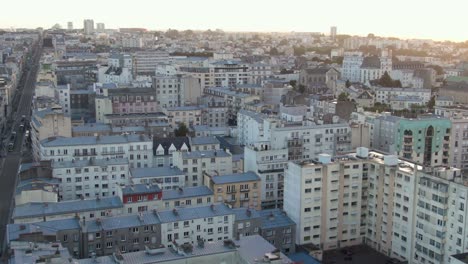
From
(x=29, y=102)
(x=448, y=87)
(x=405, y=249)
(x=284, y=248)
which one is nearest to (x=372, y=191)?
(x=405, y=249)

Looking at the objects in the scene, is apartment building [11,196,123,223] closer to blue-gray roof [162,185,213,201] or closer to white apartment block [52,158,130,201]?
blue-gray roof [162,185,213,201]

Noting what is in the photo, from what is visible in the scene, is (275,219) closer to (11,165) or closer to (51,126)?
(51,126)

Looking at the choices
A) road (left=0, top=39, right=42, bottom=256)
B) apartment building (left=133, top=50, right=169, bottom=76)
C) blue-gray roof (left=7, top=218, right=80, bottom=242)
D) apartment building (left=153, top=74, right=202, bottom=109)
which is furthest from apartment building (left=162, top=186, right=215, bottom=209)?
apartment building (left=133, top=50, right=169, bottom=76)

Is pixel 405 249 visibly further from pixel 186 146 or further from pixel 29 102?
pixel 29 102

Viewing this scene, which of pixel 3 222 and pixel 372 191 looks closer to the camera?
pixel 372 191

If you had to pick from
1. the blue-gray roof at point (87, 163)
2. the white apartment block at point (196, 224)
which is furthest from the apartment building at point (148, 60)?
the white apartment block at point (196, 224)

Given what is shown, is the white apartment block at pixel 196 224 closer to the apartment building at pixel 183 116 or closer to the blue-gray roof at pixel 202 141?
the blue-gray roof at pixel 202 141
